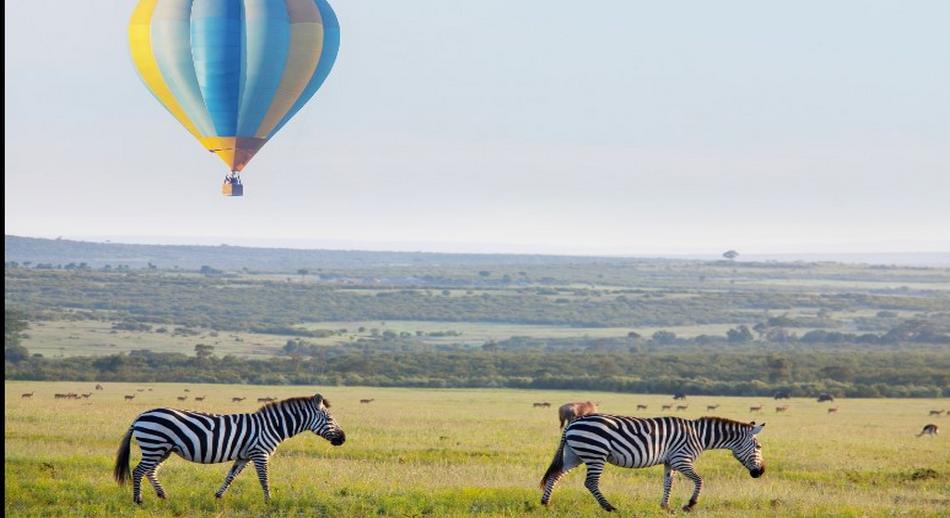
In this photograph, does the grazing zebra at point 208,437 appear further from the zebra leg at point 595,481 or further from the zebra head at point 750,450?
the zebra head at point 750,450

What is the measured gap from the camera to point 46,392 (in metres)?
54.7

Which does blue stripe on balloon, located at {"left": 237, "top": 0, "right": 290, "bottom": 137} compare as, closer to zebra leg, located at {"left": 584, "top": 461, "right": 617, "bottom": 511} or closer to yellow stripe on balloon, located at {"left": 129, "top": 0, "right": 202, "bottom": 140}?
yellow stripe on balloon, located at {"left": 129, "top": 0, "right": 202, "bottom": 140}

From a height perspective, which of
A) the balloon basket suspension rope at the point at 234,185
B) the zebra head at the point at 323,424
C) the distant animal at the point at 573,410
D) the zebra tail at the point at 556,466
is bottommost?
the distant animal at the point at 573,410

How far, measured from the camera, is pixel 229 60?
1655 inches

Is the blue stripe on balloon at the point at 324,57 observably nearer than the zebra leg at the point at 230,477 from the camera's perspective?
No

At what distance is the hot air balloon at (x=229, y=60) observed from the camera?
138 feet

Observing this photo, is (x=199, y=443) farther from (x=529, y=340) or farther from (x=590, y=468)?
(x=529, y=340)

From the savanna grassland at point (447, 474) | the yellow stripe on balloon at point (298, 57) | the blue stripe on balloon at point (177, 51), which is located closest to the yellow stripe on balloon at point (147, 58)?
the blue stripe on balloon at point (177, 51)

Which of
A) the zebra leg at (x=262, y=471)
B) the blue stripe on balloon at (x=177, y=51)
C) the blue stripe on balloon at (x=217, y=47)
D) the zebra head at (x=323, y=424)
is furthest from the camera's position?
the blue stripe on balloon at (x=177, y=51)

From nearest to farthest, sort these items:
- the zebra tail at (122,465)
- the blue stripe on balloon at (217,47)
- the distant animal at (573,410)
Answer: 1. the zebra tail at (122,465)
2. the distant animal at (573,410)
3. the blue stripe on balloon at (217,47)

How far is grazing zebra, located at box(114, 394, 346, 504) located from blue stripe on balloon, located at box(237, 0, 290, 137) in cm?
A: 2437

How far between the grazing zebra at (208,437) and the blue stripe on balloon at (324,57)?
83.6 ft

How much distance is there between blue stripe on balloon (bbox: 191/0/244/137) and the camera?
41.9m

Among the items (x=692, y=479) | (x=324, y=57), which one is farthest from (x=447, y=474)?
(x=324, y=57)
